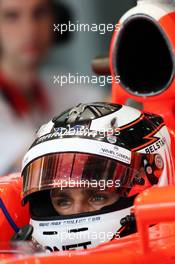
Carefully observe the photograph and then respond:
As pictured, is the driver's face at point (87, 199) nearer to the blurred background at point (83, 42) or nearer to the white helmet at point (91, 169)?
the white helmet at point (91, 169)

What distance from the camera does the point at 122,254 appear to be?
1102 millimetres

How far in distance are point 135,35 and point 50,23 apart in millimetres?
197

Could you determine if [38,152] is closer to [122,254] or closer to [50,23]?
[122,254]

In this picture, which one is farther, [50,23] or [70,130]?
[50,23]

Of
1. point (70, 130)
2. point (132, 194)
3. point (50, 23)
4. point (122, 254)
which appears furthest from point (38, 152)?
point (50, 23)

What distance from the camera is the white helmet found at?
1.28 m

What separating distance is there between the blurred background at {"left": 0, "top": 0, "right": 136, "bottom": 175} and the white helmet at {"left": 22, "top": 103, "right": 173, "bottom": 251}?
27cm
